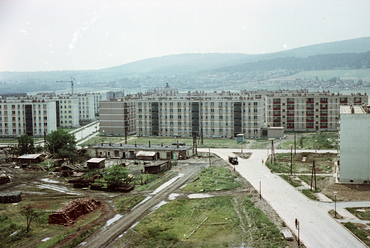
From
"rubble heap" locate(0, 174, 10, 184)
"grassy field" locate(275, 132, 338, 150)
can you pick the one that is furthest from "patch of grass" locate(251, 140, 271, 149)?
"rubble heap" locate(0, 174, 10, 184)

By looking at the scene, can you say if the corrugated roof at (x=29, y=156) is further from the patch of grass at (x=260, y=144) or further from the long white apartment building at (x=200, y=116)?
the patch of grass at (x=260, y=144)

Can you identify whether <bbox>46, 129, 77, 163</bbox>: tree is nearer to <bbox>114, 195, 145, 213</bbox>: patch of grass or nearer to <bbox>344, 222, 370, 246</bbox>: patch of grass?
<bbox>114, 195, 145, 213</bbox>: patch of grass

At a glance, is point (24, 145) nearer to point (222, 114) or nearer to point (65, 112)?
point (222, 114)

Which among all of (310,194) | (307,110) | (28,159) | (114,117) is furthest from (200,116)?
(310,194)

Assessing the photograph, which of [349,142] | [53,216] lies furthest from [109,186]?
[349,142]


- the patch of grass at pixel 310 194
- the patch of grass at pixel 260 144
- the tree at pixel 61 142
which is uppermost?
the tree at pixel 61 142

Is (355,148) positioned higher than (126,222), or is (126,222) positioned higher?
(355,148)

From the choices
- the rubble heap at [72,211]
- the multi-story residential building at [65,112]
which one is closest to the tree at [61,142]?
the rubble heap at [72,211]
